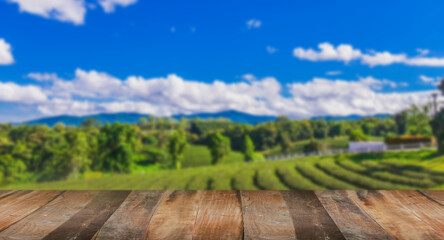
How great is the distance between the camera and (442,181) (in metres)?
20.6

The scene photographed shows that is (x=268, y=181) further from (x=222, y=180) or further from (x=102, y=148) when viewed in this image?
(x=102, y=148)

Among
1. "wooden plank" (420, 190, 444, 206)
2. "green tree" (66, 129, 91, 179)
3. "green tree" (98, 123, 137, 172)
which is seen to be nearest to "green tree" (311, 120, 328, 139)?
"green tree" (98, 123, 137, 172)

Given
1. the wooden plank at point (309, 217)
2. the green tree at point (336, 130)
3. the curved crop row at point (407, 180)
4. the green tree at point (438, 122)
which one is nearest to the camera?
the wooden plank at point (309, 217)

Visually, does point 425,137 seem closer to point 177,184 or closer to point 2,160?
point 177,184

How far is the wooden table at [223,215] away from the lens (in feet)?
3.34

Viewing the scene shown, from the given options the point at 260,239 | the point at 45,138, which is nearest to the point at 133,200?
the point at 260,239

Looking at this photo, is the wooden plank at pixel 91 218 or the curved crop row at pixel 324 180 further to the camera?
the curved crop row at pixel 324 180

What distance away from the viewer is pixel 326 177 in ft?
77.4

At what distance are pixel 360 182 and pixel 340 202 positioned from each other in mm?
23097

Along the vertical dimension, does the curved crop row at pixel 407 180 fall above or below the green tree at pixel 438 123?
below

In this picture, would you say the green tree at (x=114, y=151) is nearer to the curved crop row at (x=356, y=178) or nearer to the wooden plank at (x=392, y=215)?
the curved crop row at (x=356, y=178)

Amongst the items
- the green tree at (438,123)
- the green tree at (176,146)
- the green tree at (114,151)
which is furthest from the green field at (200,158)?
the green tree at (438,123)

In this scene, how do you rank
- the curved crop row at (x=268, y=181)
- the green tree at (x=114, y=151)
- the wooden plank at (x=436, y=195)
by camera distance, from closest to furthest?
the wooden plank at (x=436, y=195), the curved crop row at (x=268, y=181), the green tree at (x=114, y=151)

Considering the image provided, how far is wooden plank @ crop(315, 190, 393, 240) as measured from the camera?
1.00 meters
